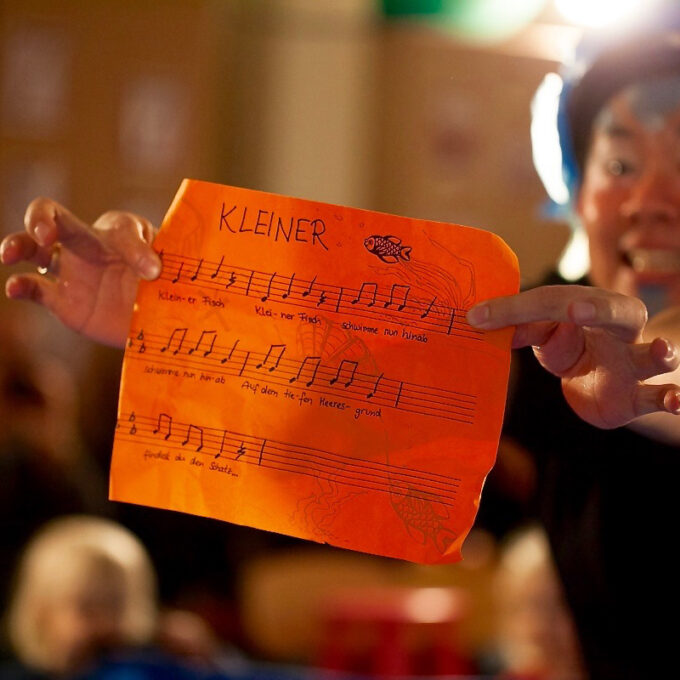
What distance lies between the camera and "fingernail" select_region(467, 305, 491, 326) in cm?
67

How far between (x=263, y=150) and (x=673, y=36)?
3.03m

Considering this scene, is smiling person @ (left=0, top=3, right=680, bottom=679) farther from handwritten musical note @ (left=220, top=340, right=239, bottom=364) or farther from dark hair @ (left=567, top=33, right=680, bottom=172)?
handwritten musical note @ (left=220, top=340, right=239, bottom=364)

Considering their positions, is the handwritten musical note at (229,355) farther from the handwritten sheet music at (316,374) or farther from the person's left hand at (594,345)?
the person's left hand at (594,345)

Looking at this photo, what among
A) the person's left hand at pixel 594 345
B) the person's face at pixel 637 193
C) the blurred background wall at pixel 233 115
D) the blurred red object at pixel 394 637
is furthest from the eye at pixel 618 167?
the blurred background wall at pixel 233 115

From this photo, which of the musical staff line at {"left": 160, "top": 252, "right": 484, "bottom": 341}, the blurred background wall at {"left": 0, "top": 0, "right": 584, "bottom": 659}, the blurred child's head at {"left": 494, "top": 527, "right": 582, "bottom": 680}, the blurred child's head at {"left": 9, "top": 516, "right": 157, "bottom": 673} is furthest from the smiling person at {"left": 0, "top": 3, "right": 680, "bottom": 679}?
the blurred background wall at {"left": 0, "top": 0, "right": 584, "bottom": 659}

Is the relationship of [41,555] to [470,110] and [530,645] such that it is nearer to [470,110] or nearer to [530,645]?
[530,645]

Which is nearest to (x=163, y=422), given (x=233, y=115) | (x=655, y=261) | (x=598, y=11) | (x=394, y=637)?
(x=655, y=261)

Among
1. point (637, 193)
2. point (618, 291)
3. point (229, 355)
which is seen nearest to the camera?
point (229, 355)

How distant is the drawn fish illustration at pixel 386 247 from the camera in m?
0.70

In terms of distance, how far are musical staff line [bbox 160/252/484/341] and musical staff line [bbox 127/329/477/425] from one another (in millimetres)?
39

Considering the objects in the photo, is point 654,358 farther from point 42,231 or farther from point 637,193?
point 42,231

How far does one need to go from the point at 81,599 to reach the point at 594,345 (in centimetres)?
123

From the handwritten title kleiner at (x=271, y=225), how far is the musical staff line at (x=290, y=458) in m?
0.15

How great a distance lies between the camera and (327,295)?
71cm
